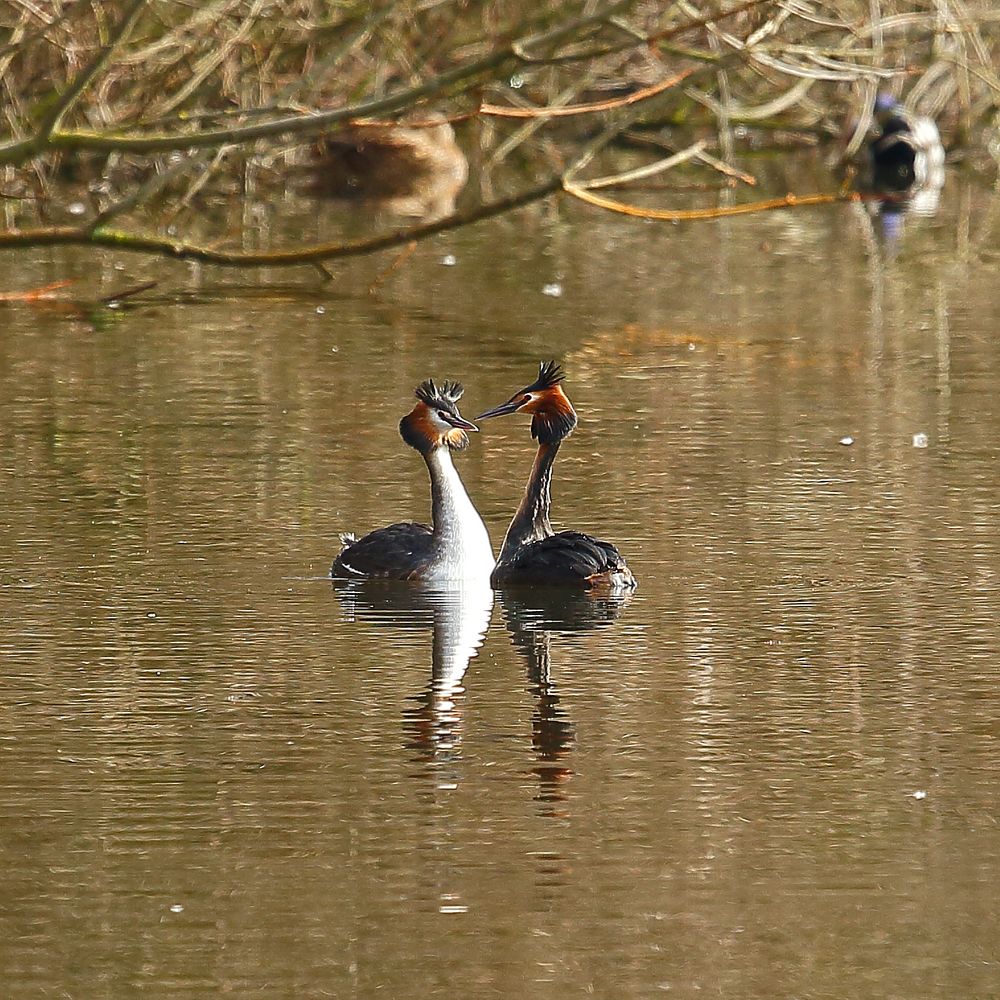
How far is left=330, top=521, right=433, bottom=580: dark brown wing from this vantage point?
8.71 meters

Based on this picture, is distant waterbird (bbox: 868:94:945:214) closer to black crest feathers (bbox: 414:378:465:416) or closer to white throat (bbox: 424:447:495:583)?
black crest feathers (bbox: 414:378:465:416)

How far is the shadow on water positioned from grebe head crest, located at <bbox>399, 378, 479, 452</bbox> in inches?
29.3

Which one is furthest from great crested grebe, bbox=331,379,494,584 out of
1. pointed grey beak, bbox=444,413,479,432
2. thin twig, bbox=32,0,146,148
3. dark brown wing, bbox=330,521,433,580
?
thin twig, bbox=32,0,146,148

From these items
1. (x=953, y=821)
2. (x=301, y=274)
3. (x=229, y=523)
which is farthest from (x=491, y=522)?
(x=301, y=274)

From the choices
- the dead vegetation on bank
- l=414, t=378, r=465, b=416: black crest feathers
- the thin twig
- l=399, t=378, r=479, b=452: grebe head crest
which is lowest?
l=399, t=378, r=479, b=452: grebe head crest

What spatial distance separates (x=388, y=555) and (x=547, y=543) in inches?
21.6

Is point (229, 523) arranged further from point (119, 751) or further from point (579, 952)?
point (579, 952)

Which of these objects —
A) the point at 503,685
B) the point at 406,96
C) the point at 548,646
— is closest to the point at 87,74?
the point at 406,96

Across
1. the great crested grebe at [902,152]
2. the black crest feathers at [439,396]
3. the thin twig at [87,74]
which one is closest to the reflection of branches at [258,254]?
the thin twig at [87,74]

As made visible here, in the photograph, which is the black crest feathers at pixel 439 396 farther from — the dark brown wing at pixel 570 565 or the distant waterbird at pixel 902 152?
the distant waterbird at pixel 902 152

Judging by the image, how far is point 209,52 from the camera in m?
18.4

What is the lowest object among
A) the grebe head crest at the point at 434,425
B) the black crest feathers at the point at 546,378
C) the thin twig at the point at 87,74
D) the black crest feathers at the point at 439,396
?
the grebe head crest at the point at 434,425

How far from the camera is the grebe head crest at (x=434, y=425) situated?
364 inches

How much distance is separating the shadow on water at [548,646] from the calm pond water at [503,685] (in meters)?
0.03
